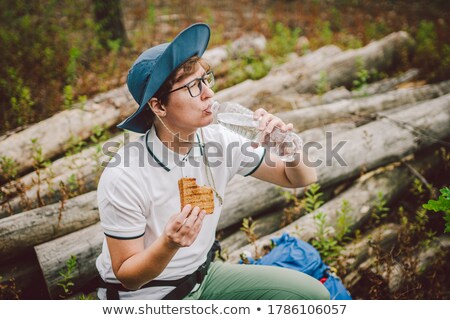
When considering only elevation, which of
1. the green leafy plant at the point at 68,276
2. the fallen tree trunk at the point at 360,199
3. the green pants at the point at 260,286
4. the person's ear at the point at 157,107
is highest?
the person's ear at the point at 157,107

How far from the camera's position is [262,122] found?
217cm

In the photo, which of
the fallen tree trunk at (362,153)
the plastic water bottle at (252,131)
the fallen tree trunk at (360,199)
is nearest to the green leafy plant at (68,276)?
A: the fallen tree trunk at (362,153)

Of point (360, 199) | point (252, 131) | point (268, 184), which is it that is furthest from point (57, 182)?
point (360, 199)

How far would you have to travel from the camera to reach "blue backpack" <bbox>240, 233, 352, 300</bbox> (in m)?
2.84

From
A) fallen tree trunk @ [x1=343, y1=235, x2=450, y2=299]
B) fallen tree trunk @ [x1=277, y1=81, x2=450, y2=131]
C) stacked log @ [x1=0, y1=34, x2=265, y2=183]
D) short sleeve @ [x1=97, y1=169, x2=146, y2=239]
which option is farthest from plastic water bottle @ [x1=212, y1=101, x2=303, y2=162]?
stacked log @ [x1=0, y1=34, x2=265, y2=183]

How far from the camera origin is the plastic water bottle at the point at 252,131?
2371mm

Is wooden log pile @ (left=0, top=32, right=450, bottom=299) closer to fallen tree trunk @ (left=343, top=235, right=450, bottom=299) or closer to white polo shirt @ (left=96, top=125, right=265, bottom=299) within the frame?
fallen tree trunk @ (left=343, top=235, right=450, bottom=299)

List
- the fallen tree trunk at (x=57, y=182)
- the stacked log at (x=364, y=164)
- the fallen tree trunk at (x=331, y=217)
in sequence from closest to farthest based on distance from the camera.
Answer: the fallen tree trunk at (x=331, y=217) < the fallen tree trunk at (x=57, y=182) < the stacked log at (x=364, y=164)

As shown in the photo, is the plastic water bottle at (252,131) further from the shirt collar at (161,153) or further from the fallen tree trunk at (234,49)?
the fallen tree trunk at (234,49)

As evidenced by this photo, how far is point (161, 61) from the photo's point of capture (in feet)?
6.63

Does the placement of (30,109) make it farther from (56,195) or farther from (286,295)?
(286,295)

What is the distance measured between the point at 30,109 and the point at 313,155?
11.7ft

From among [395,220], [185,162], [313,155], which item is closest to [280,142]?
[185,162]

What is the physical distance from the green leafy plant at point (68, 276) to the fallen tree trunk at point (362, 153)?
653 mm
